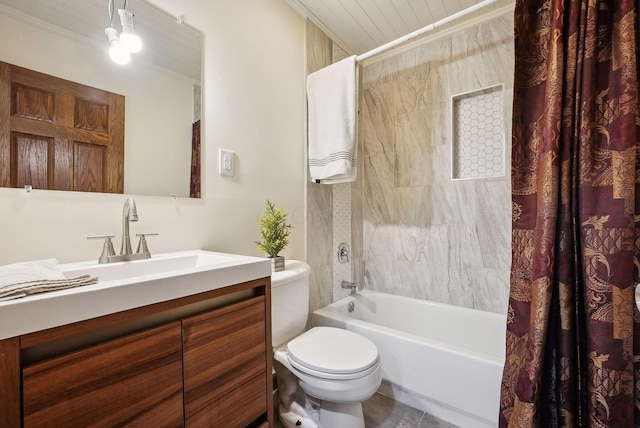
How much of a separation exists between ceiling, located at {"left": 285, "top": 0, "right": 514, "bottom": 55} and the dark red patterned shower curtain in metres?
0.94

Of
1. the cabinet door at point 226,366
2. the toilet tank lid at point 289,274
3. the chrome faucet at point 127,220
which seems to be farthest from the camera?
the toilet tank lid at point 289,274

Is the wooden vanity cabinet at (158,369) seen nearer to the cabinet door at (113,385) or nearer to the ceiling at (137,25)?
the cabinet door at (113,385)

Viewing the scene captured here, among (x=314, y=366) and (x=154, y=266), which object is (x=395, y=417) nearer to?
(x=314, y=366)

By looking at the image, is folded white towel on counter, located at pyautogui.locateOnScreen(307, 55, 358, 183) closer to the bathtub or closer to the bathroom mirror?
the bathroom mirror

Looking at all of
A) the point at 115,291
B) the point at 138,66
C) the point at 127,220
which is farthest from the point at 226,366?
the point at 138,66

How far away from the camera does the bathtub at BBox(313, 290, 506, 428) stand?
131 centimetres

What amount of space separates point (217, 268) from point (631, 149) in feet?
4.23

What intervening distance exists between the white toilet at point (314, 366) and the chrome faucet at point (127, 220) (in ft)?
1.88

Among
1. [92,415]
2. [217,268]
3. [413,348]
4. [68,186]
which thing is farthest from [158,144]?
[413,348]

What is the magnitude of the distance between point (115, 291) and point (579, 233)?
1.36 metres

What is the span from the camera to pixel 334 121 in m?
1.74

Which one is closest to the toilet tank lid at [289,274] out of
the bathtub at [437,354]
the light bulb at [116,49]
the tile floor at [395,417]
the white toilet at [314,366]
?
the white toilet at [314,366]

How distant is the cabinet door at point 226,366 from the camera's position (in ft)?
2.52

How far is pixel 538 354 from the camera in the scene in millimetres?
918
